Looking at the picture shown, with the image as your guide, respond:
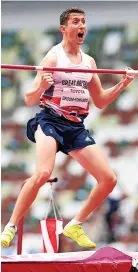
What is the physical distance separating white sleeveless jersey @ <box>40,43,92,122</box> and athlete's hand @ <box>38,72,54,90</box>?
0.17 meters

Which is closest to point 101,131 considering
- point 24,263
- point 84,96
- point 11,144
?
point 11,144

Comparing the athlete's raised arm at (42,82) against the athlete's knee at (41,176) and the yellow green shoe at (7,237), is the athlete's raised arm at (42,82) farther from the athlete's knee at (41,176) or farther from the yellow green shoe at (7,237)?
the yellow green shoe at (7,237)

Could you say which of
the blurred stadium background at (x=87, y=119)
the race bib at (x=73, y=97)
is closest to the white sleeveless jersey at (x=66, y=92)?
the race bib at (x=73, y=97)

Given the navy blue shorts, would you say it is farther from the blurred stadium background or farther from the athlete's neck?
the blurred stadium background

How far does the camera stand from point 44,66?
12.0 feet

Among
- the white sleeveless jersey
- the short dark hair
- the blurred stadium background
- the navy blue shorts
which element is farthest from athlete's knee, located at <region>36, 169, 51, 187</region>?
the blurred stadium background

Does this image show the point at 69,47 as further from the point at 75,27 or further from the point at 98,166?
the point at 98,166

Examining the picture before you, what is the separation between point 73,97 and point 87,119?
2.60m

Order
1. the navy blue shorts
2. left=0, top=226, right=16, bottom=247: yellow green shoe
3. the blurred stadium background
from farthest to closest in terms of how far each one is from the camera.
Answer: the blurred stadium background
the navy blue shorts
left=0, top=226, right=16, bottom=247: yellow green shoe

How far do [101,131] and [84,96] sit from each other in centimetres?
260

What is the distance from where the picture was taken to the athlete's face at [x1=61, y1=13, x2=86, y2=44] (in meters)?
3.71

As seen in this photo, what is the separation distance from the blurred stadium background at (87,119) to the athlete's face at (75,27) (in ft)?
8.45

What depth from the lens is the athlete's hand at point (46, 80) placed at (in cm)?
352

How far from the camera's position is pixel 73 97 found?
3.72 m
